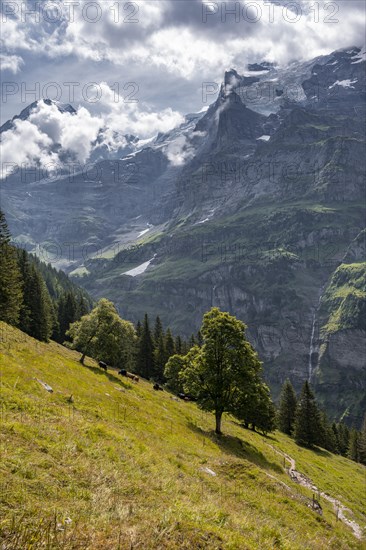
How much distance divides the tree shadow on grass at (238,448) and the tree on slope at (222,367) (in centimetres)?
215

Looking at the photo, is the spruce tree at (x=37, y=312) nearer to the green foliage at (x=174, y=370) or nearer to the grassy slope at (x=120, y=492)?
the green foliage at (x=174, y=370)

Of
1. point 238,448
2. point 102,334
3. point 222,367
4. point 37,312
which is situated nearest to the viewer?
point 238,448

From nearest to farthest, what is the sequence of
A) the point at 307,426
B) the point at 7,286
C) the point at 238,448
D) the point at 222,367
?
1. the point at 238,448
2. the point at 222,367
3. the point at 7,286
4. the point at 307,426

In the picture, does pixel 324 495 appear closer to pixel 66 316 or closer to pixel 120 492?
pixel 120 492

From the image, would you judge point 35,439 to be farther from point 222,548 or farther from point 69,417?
point 222,548

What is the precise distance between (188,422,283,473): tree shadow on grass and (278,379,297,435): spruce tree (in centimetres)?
5945

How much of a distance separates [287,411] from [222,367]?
63.1 metres

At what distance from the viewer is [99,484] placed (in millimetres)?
11875

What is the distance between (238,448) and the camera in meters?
39.2

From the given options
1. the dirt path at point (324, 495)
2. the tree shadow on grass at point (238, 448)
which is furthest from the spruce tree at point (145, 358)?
the dirt path at point (324, 495)

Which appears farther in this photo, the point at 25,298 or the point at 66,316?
the point at 66,316

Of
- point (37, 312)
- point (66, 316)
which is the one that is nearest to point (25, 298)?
point (37, 312)

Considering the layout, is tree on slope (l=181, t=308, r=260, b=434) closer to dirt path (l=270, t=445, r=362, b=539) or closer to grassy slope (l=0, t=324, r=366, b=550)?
dirt path (l=270, t=445, r=362, b=539)

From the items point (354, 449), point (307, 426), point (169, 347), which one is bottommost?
point (354, 449)
